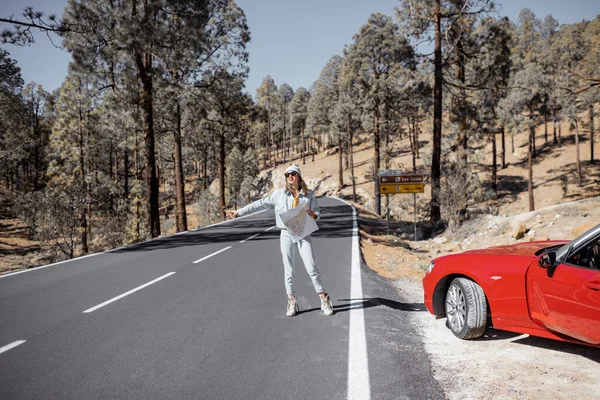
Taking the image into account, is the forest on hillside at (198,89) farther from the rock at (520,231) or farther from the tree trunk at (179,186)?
the rock at (520,231)

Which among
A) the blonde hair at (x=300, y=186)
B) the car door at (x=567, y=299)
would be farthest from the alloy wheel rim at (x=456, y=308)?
the blonde hair at (x=300, y=186)

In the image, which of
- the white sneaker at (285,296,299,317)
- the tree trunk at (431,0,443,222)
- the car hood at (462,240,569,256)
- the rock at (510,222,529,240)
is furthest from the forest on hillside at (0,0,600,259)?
the white sneaker at (285,296,299,317)

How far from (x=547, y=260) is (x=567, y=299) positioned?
43 cm

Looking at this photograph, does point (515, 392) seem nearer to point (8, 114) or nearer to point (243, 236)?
point (243, 236)

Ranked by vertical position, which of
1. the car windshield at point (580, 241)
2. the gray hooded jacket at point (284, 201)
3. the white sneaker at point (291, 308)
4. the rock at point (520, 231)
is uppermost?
the gray hooded jacket at point (284, 201)

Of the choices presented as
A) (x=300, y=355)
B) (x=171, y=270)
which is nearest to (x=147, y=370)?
(x=300, y=355)

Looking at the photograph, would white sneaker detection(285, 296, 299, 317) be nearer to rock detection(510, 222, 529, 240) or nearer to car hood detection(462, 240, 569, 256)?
car hood detection(462, 240, 569, 256)

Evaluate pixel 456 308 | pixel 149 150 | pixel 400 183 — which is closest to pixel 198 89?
pixel 149 150

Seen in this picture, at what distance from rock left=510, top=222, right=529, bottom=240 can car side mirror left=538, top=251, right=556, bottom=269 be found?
973cm

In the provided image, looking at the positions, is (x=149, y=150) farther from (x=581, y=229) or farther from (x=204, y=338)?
(x=581, y=229)

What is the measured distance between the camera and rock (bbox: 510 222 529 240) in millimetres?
12102

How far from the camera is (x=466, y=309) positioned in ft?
13.1

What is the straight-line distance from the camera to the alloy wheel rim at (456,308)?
4.12 m

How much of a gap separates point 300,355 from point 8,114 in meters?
26.7
